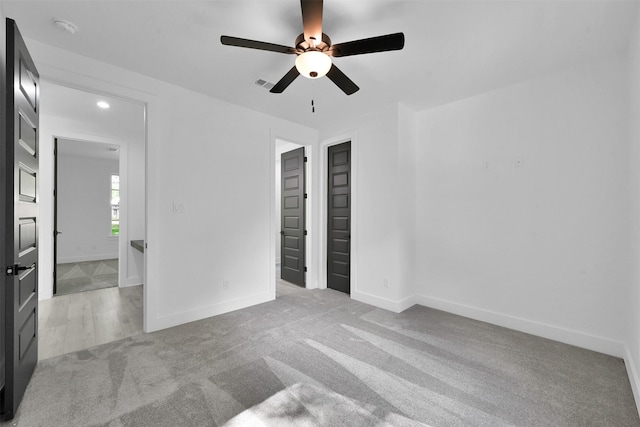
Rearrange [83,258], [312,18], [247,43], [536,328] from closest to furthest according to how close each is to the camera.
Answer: [312,18], [247,43], [536,328], [83,258]

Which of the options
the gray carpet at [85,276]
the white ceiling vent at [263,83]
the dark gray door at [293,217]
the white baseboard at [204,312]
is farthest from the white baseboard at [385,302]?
the gray carpet at [85,276]

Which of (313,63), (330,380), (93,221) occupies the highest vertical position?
(313,63)

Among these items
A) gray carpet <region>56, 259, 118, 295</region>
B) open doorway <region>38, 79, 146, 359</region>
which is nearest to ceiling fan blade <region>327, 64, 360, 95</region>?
open doorway <region>38, 79, 146, 359</region>

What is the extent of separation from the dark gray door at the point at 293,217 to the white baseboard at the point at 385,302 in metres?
1.16

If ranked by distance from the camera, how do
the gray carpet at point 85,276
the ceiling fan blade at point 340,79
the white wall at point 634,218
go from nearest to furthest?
the white wall at point 634,218 → the ceiling fan blade at point 340,79 → the gray carpet at point 85,276

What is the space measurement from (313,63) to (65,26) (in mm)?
1941

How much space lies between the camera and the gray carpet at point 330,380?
1747 mm

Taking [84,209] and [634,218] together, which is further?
[84,209]

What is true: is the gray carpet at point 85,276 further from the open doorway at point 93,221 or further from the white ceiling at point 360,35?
the white ceiling at point 360,35

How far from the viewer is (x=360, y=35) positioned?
7.25 ft

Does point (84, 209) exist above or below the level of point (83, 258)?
above

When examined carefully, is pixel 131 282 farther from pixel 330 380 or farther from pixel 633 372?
pixel 633 372

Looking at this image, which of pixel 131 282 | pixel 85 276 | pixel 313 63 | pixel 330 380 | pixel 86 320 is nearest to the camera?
pixel 313 63

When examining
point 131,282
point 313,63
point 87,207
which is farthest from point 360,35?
point 87,207
